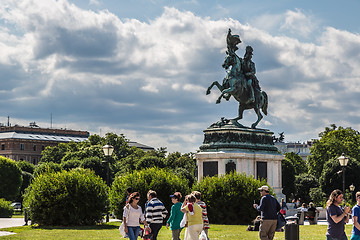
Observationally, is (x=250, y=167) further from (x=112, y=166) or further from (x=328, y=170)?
(x=112, y=166)

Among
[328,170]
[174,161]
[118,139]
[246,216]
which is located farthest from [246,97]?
[118,139]

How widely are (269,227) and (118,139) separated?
108 metres

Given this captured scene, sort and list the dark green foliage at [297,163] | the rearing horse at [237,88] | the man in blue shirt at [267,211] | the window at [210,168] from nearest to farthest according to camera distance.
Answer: the man in blue shirt at [267,211] < the window at [210,168] < the rearing horse at [237,88] < the dark green foliage at [297,163]

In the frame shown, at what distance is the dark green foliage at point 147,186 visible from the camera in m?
31.8

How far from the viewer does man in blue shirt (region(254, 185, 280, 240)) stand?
58.4 feet

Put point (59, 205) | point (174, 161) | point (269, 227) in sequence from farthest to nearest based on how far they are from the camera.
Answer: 1. point (174, 161)
2. point (59, 205)
3. point (269, 227)

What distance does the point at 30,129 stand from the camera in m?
171

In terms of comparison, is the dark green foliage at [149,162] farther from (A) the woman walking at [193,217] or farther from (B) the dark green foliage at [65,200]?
(A) the woman walking at [193,217]

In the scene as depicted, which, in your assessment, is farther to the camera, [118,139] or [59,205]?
[118,139]

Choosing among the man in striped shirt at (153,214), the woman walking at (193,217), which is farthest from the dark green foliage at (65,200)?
the woman walking at (193,217)

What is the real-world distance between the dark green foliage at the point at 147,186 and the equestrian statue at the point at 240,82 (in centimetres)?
1098

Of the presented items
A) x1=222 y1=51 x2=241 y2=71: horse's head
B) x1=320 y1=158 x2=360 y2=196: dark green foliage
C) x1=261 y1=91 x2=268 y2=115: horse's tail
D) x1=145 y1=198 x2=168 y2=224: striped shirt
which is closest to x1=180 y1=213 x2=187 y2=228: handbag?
x1=145 y1=198 x2=168 y2=224: striped shirt

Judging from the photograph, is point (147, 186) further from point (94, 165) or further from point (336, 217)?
point (94, 165)

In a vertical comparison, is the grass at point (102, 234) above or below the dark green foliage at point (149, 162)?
below
